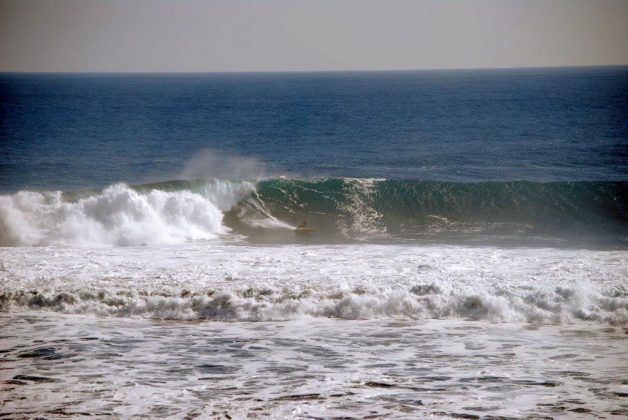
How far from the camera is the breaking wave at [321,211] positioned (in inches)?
661

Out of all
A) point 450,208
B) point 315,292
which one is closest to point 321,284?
point 315,292

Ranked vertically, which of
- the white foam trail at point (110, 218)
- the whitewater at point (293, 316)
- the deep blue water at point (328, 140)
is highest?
the deep blue water at point (328, 140)

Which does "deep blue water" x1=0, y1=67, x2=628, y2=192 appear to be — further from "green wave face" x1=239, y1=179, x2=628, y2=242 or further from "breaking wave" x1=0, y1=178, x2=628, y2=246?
"breaking wave" x1=0, y1=178, x2=628, y2=246

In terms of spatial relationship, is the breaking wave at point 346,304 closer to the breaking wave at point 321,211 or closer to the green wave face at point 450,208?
the breaking wave at point 321,211

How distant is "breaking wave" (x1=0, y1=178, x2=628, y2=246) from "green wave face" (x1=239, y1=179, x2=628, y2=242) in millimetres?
31

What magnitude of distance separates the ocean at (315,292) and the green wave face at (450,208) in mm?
83

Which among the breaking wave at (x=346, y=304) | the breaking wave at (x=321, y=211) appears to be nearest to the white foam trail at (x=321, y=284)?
the breaking wave at (x=346, y=304)

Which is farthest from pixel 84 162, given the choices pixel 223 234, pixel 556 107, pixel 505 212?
pixel 556 107

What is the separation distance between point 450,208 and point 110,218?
32.5 feet

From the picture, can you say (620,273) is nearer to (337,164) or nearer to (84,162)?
(337,164)

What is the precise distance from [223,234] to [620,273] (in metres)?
9.34

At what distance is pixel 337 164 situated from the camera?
1184 inches

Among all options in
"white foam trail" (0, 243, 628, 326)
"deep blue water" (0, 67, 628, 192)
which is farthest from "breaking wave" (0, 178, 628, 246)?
"deep blue water" (0, 67, 628, 192)

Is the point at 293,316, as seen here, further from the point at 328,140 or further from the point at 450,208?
the point at 328,140
